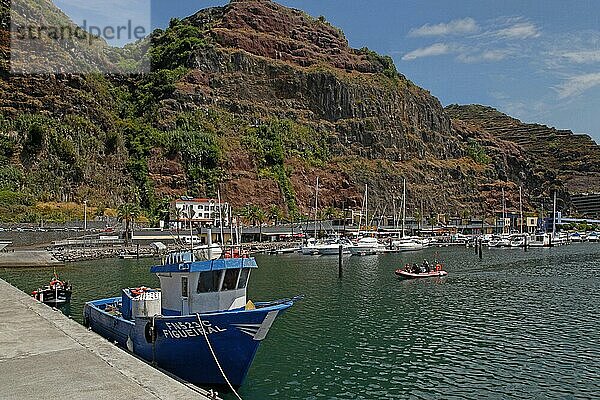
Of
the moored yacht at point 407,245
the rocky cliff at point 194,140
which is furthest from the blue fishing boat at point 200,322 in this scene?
the rocky cliff at point 194,140

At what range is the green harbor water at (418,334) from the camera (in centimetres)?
2652

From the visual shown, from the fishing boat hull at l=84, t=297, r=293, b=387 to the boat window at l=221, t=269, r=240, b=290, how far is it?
1.70 m

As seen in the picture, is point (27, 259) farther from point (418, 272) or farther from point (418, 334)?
point (418, 334)

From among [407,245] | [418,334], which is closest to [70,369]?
[418,334]

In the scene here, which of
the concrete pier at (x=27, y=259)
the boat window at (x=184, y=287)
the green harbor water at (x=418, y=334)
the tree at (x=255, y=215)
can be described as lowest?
the green harbor water at (x=418, y=334)

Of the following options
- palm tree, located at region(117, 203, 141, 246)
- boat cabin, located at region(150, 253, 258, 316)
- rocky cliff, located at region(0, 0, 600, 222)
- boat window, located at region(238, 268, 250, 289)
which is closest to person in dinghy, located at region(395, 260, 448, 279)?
boat window, located at region(238, 268, 250, 289)

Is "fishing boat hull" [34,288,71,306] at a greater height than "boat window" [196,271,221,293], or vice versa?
"boat window" [196,271,221,293]

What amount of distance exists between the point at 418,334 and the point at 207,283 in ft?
58.2

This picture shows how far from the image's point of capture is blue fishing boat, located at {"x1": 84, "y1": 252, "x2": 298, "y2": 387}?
23.0 meters

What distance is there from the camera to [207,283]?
24938 millimetres

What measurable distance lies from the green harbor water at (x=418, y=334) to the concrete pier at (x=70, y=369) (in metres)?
6.70

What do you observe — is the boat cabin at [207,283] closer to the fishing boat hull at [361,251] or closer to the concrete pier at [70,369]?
the concrete pier at [70,369]

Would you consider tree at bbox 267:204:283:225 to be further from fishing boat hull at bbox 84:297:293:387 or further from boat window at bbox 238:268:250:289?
fishing boat hull at bbox 84:297:293:387

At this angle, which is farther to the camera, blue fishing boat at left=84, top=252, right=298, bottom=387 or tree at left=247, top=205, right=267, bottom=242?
tree at left=247, top=205, right=267, bottom=242
